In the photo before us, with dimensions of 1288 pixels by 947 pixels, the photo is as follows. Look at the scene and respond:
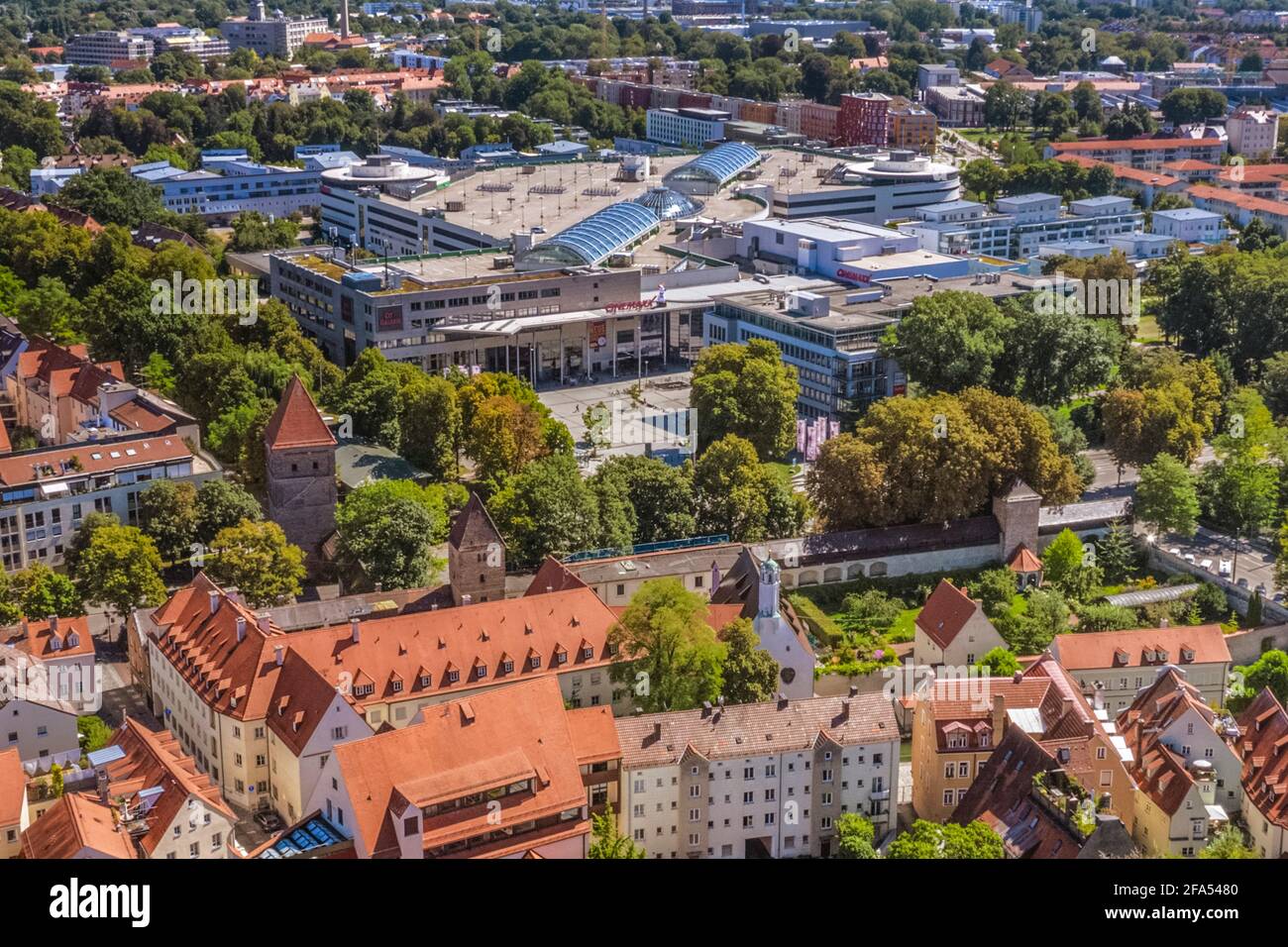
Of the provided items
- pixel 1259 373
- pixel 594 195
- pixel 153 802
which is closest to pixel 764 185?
pixel 594 195

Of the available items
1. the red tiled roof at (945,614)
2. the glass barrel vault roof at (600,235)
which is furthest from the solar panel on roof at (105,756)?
the glass barrel vault roof at (600,235)

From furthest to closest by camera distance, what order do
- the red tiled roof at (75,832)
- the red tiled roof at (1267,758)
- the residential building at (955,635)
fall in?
the residential building at (955,635), the red tiled roof at (1267,758), the red tiled roof at (75,832)

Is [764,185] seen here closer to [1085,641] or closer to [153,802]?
[1085,641]

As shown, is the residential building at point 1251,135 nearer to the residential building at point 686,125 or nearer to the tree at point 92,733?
the residential building at point 686,125

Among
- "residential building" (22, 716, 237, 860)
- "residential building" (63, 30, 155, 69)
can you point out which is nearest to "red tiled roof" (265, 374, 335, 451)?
"residential building" (22, 716, 237, 860)

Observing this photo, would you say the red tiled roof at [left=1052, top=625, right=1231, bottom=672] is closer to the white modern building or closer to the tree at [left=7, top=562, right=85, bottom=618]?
the tree at [left=7, top=562, right=85, bottom=618]
